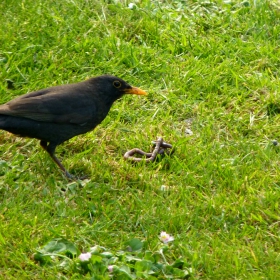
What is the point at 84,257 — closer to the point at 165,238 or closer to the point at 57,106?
the point at 165,238

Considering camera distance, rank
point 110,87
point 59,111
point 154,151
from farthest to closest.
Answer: point 110,87
point 154,151
point 59,111

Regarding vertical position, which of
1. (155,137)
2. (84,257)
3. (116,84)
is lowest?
(155,137)

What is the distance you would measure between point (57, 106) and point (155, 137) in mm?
1003

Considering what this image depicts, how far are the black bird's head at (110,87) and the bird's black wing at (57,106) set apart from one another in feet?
0.39

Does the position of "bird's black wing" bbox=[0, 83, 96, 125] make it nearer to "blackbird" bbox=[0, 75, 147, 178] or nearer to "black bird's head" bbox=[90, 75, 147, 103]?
"blackbird" bbox=[0, 75, 147, 178]

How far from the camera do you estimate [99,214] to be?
5504 mm

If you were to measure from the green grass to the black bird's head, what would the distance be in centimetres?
42

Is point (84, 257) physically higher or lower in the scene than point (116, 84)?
lower

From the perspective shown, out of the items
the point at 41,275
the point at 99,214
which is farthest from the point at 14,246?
the point at 99,214

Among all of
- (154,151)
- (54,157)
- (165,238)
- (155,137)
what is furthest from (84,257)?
(155,137)

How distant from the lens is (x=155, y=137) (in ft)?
21.4

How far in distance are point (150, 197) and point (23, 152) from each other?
4.37 feet

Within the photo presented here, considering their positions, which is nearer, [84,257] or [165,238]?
[84,257]

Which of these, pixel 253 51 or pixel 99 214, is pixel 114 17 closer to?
pixel 253 51
